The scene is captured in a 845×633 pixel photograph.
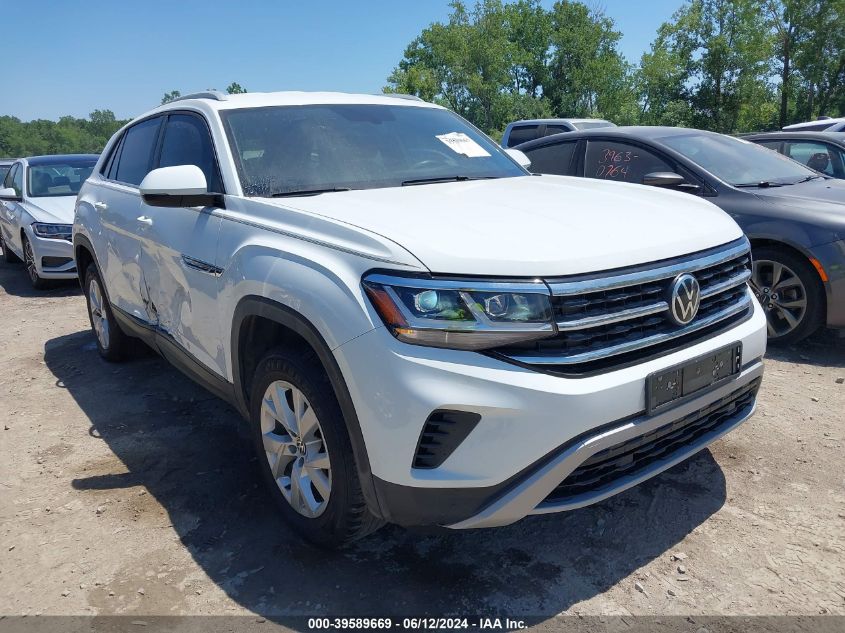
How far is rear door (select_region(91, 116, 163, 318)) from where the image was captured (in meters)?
4.04

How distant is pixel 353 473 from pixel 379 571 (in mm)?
495

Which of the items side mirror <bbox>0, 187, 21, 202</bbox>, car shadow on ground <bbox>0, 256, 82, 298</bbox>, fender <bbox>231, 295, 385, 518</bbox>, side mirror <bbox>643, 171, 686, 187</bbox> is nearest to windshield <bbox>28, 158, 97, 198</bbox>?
side mirror <bbox>0, 187, 21, 202</bbox>

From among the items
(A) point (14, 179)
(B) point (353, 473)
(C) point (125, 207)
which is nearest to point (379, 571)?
(B) point (353, 473)

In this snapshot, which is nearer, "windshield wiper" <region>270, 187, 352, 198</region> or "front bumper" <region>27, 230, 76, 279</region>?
"windshield wiper" <region>270, 187, 352, 198</region>

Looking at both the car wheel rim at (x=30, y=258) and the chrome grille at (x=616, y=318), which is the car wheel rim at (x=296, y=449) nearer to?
the chrome grille at (x=616, y=318)

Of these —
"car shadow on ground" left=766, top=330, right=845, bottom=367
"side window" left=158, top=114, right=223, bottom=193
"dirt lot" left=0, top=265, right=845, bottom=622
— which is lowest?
"car shadow on ground" left=766, top=330, right=845, bottom=367

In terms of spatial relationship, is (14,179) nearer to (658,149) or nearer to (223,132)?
(223,132)

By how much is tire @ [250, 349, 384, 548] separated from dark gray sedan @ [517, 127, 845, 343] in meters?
3.54

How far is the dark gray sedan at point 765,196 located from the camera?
4.64 m

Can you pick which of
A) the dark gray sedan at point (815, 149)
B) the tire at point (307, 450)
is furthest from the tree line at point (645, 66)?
the tire at point (307, 450)

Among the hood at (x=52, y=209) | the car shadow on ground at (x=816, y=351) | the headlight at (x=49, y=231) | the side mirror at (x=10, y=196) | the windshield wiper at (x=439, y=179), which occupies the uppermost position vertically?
the windshield wiper at (x=439, y=179)

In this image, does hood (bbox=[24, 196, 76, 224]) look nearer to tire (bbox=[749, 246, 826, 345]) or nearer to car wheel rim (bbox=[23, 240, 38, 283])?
car wheel rim (bbox=[23, 240, 38, 283])

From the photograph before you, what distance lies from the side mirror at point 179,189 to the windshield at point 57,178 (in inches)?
278

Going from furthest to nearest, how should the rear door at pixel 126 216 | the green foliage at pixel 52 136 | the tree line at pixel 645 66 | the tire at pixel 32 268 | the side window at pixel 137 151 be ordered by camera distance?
the green foliage at pixel 52 136 → the tree line at pixel 645 66 → the tire at pixel 32 268 → the side window at pixel 137 151 → the rear door at pixel 126 216
